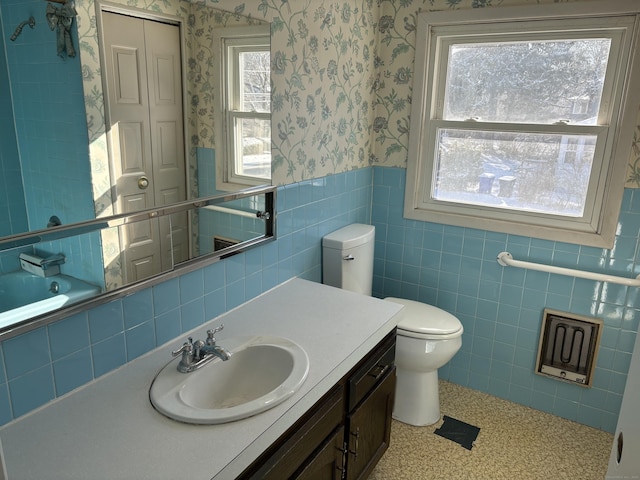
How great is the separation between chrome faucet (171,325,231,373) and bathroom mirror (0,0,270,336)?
259mm

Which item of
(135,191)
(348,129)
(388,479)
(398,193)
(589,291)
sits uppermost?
(348,129)

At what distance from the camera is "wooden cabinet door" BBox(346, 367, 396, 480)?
1700mm

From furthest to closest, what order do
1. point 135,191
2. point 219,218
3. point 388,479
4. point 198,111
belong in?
point 388,479, point 219,218, point 198,111, point 135,191

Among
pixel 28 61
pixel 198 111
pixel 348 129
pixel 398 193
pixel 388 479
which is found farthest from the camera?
pixel 398 193

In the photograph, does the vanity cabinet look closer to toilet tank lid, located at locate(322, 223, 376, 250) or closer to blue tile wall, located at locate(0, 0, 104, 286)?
toilet tank lid, located at locate(322, 223, 376, 250)

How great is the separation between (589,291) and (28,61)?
7.98 feet

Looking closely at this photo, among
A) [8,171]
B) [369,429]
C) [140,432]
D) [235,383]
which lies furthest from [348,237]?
[8,171]

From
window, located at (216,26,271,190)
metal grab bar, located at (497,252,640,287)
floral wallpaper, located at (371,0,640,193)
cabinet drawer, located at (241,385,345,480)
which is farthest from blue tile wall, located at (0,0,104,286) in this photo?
metal grab bar, located at (497,252,640,287)

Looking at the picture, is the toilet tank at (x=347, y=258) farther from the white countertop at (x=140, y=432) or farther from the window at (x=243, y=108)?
the white countertop at (x=140, y=432)

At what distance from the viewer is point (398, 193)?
9.02ft

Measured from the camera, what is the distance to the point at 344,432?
163cm

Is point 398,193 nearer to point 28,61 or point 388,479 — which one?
point 388,479

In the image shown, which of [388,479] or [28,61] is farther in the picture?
[388,479]

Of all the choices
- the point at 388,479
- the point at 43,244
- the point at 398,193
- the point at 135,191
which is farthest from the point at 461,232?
the point at 43,244
